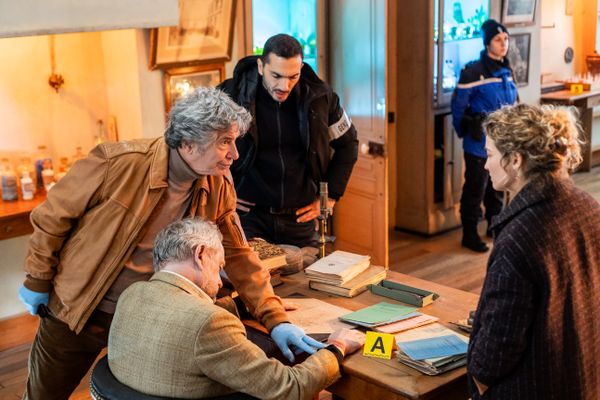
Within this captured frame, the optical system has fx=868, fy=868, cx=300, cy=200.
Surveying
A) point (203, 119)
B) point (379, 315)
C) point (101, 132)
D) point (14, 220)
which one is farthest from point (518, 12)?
point (203, 119)

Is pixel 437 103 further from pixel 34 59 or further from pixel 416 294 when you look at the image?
pixel 416 294

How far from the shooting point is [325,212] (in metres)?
3.76

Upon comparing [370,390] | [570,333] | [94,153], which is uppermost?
[94,153]

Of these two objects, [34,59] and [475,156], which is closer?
[34,59]

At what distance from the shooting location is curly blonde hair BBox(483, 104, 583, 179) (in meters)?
2.45

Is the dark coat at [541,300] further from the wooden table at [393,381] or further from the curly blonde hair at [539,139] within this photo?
the wooden table at [393,381]

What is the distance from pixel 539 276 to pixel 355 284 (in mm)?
1105

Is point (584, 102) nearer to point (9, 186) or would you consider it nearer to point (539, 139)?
point (9, 186)

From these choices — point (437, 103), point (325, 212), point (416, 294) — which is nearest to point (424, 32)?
point (437, 103)

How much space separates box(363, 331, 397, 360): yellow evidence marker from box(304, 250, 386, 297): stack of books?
1.57 feet

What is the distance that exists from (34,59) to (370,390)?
347cm

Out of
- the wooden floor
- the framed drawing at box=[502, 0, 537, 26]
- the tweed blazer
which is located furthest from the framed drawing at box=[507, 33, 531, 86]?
the tweed blazer

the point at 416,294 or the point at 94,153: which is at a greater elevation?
the point at 94,153

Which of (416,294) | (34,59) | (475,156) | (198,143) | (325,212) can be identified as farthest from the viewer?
(475,156)
